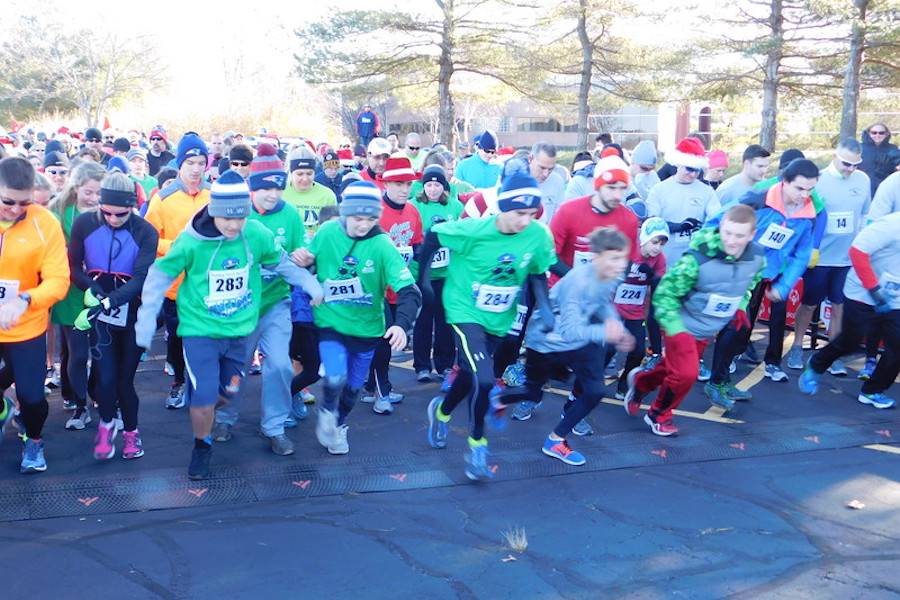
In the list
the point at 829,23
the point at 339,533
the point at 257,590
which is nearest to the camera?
the point at 257,590

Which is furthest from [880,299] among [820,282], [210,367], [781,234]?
[210,367]

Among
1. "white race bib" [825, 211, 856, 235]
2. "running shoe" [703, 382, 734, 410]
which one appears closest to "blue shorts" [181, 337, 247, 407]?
"running shoe" [703, 382, 734, 410]

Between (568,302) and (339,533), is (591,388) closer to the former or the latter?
(568,302)

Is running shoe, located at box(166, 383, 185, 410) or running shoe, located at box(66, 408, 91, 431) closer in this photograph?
running shoe, located at box(66, 408, 91, 431)

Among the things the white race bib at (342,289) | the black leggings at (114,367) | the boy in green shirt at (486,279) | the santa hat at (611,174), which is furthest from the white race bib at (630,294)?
the black leggings at (114,367)

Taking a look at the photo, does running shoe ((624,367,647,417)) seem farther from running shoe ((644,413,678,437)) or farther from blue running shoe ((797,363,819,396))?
blue running shoe ((797,363,819,396))

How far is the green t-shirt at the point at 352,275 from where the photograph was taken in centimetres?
533

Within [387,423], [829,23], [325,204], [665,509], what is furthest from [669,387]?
[829,23]

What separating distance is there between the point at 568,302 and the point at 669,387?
1220 millimetres

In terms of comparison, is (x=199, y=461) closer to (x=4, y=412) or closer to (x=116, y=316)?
(x=116, y=316)

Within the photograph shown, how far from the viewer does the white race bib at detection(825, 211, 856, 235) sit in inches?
300

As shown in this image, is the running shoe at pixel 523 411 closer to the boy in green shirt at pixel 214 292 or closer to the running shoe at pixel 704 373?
the running shoe at pixel 704 373

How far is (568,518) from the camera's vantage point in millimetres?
4730

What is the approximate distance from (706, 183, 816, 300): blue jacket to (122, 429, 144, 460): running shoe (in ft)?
16.3
